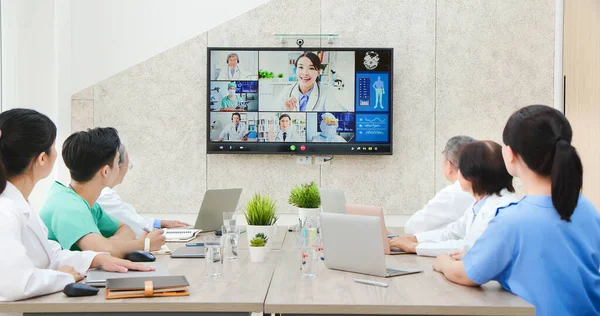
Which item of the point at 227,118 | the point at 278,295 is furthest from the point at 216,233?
the point at 227,118

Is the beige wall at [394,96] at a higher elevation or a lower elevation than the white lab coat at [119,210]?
higher

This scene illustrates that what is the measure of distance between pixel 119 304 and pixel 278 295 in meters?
0.49

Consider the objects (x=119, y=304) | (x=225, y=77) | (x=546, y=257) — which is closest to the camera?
(x=119, y=304)

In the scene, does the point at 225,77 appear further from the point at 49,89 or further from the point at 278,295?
the point at 278,295

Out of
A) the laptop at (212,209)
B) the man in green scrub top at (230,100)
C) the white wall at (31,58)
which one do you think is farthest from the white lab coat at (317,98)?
the laptop at (212,209)

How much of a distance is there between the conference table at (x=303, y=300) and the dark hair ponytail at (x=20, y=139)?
0.50 metres

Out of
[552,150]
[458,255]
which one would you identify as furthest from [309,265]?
[552,150]

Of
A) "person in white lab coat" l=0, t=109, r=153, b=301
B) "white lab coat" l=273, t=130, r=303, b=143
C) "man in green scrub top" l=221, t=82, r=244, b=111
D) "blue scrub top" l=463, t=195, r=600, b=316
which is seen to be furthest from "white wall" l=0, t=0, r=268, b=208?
"blue scrub top" l=463, t=195, r=600, b=316

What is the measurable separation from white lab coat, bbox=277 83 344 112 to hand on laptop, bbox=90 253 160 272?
374 cm

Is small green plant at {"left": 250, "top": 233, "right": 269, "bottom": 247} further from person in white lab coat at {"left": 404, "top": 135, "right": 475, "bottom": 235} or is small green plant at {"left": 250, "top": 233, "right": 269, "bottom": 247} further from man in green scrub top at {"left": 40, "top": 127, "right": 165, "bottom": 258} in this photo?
person in white lab coat at {"left": 404, "top": 135, "right": 475, "bottom": 235}

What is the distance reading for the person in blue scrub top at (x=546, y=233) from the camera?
2.16 meters

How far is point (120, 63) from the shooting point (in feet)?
20.6

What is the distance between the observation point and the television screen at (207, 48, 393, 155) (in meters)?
6.10

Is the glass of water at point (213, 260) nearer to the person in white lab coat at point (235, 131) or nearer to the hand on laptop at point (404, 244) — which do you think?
the hand on laptop at point (404, 244)
